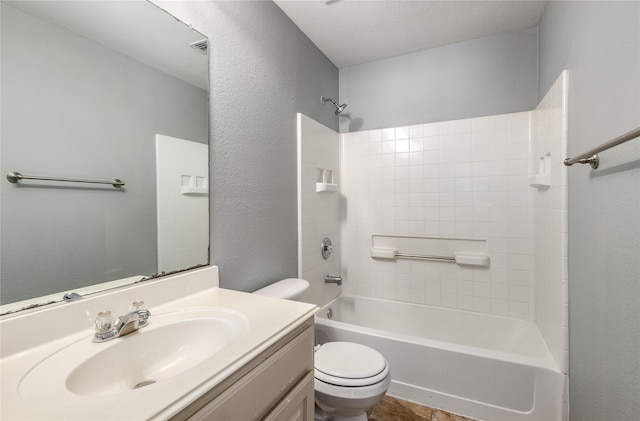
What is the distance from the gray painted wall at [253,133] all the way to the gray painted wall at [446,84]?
2.09 feet

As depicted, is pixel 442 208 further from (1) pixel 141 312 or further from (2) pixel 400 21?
(1) pixel 141 312

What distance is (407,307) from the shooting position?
220 centimetres

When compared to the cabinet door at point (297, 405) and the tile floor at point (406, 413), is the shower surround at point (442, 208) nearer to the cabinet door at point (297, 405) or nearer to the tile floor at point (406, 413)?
the tile floor at point (406, 413)

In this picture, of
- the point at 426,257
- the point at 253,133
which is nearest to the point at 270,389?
the point at 253,133

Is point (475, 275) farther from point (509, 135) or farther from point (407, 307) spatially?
point (509, 135)

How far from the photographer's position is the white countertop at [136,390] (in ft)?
1.51

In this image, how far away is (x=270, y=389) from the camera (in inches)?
28.1

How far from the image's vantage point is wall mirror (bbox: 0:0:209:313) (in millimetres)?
688

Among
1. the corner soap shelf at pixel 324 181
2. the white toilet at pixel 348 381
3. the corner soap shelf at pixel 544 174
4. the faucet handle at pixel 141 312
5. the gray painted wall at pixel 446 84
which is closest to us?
the faucet handle at pixel 141 312

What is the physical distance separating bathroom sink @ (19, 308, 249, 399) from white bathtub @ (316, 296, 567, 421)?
1.03m

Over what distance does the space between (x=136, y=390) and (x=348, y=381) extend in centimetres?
92

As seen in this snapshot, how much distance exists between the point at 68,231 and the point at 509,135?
2.42 m

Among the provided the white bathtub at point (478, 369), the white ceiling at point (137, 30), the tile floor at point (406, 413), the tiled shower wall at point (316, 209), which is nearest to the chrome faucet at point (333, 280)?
the tiled shower wall at point (316, 209)

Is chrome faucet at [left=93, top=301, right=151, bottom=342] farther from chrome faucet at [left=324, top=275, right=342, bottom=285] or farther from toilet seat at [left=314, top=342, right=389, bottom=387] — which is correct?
chrome faucet at [left=324, top=275, right=342, bottom=285]
